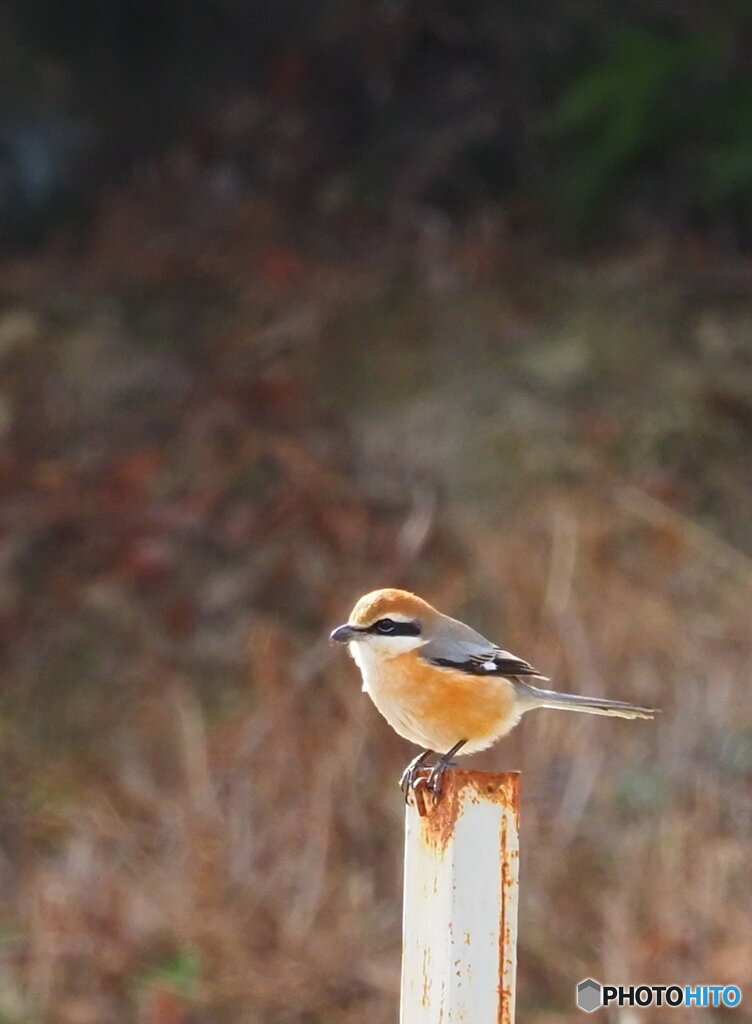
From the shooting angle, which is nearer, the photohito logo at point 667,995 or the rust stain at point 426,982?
the rust stain at point 426,982

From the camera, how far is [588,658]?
8.45 meters

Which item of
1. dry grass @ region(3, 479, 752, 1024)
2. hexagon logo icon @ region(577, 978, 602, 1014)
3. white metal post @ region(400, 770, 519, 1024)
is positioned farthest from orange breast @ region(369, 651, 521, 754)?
dry grass @ region(3, 479, 752, 1024)

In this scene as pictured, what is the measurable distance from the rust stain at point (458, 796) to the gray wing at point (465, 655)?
1.36 metres

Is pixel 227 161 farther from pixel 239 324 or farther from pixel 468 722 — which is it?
pixel 468 722

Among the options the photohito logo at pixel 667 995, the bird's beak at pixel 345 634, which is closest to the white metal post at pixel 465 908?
the bird's beak at pixel 345 634

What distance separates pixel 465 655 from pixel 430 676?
6.0 inches

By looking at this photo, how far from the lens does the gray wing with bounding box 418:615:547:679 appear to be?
15.2ft

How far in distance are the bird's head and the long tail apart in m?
0.41

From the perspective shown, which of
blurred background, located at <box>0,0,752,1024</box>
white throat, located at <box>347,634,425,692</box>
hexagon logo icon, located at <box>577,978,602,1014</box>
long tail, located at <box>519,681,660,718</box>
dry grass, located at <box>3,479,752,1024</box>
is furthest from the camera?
blurred background, located at <box>0,0,752,1024</box>

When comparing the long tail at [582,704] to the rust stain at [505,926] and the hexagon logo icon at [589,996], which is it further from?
the hexagon logo icon at [589,996]

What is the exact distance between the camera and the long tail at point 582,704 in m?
4.29

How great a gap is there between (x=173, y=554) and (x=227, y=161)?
145 inches

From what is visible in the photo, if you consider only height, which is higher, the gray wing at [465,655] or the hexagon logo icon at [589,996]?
the gray wing at [465,655]

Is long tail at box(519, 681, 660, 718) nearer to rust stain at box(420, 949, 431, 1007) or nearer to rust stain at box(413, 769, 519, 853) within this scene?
rust stain at box(413, 769, 519, 853)
